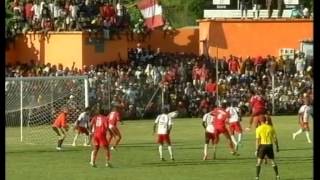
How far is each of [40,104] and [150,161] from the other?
1378 cm

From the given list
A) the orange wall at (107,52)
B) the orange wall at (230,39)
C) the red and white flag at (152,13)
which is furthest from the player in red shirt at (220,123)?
the orange wall at (230,39)

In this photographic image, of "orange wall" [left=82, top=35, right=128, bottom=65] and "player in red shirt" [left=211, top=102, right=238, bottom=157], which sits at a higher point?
"orange wall" [left=82, top=35, right=128, bottom=65]

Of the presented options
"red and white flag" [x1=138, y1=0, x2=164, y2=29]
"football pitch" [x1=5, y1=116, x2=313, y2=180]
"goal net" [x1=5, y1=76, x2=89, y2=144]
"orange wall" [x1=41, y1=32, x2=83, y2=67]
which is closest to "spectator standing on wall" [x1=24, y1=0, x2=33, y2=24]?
"orange wall" [x1=41, y1=32, x2=83, y2=67]

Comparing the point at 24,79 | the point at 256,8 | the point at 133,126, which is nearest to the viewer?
the point at 24,79

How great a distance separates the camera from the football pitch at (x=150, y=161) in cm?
1997

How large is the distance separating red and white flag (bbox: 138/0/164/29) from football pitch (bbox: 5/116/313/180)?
47.9ft

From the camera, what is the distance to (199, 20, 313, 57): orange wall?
53.2 metres

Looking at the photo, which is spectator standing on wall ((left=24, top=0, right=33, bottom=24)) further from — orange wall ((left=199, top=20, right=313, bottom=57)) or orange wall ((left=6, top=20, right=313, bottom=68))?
orange wall ((left=199, top=20, right=313, bottom=57))

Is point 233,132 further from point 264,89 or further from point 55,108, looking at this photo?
point 264,89

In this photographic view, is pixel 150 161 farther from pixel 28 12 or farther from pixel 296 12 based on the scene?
pixel 296 12

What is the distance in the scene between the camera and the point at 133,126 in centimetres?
4116

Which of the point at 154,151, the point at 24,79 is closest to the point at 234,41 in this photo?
the point at 24,79

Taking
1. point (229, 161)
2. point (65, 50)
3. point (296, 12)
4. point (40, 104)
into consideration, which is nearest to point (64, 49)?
point (65, 50)

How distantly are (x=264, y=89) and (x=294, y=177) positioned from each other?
29.5 m
